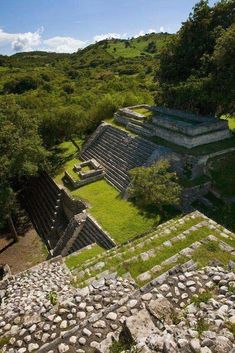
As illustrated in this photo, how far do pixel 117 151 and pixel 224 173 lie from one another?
880 centimetres

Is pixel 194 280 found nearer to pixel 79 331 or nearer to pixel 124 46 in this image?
pixel 79 331

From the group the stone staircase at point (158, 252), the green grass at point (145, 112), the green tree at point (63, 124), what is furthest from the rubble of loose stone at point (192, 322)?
the green tree at point (63, 124)

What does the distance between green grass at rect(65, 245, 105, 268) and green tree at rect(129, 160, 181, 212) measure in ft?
11.3

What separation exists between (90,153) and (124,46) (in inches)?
3642

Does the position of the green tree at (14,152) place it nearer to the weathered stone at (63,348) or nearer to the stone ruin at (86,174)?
the stone ruin at (86,174)

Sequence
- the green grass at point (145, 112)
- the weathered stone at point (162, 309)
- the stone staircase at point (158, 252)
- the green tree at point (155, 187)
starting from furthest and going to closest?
the green grass at point (145, 112)
the green tree at point (155, 187)
the stone staircase at point (158, 252)
the weathered stone at point (162, 309)

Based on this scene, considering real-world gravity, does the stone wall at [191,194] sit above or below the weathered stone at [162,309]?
below

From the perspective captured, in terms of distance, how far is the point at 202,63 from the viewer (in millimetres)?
22359

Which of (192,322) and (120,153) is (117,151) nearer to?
(120,153)

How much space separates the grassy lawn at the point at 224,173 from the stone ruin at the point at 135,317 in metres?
7.45

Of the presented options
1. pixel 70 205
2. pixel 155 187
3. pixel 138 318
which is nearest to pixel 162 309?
pixel 138 318

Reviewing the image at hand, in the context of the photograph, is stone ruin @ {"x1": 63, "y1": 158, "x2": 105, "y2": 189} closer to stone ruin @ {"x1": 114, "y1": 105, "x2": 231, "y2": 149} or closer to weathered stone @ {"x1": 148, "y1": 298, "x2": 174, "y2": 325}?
stone ruin @ {"x1": 114, "y1": 105, "x2": 231, "y2": 149}

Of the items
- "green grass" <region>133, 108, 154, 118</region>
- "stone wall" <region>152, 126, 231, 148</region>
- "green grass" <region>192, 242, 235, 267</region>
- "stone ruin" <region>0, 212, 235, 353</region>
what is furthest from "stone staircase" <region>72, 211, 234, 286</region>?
"green grass" <region>133, 108, 154, 118</region>

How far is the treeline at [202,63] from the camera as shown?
19.6 metres
